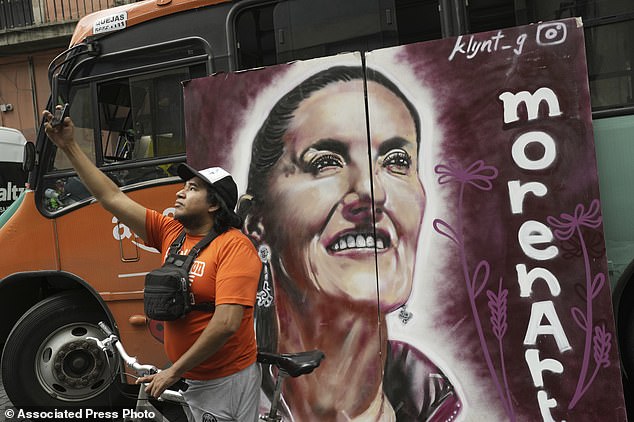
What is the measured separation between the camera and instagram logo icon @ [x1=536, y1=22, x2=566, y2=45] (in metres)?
3.27

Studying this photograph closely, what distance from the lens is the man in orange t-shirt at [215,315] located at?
2400 millimetres

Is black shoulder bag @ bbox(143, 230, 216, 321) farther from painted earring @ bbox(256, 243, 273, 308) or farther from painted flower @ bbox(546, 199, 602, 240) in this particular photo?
painted flower @ bbox(546, 199, 602, 240)

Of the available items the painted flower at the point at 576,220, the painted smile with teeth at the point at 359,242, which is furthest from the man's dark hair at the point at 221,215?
the painted flower at the point at 576,220

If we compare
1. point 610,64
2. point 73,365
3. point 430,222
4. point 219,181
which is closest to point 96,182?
point 219,181

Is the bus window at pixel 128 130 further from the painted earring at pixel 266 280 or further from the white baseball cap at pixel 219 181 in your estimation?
the white baseball cap at pixel 219 181

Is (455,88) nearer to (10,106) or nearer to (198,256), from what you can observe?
(198,256)

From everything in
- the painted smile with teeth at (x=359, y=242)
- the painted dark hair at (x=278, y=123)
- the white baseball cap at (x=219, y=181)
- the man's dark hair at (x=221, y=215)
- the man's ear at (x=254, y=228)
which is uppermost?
the painted dark hair at (x=278, y=123)

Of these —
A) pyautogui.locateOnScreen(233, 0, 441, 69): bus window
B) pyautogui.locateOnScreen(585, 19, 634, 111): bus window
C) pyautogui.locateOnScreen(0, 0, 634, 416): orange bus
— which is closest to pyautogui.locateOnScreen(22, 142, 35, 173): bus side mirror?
pyautogui.locateOnScreen(0, 0, 634, 416): orange bus

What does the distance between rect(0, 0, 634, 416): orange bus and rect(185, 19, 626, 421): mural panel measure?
427mm

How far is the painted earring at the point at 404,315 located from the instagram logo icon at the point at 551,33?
1.63 meters

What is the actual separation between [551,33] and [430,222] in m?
1.19

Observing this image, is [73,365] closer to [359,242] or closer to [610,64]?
[359,242]

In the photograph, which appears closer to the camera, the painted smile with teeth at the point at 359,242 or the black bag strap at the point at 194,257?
the black bag strap at the point at 194,257

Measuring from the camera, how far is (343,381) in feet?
12.2
